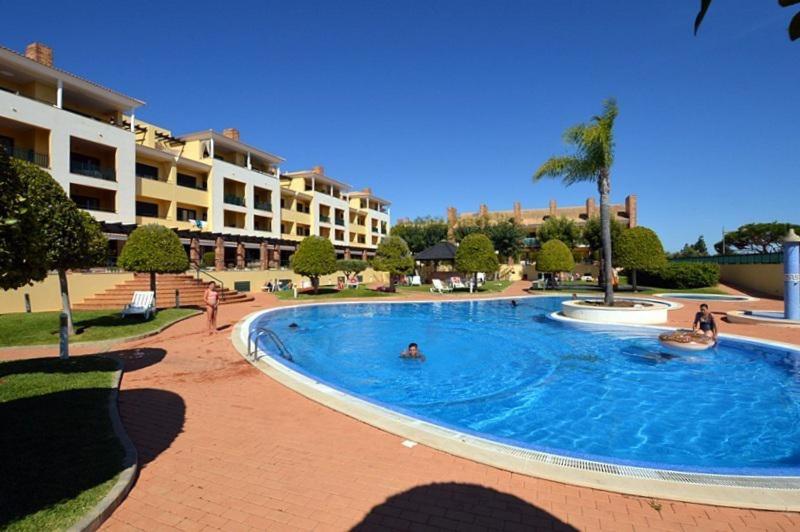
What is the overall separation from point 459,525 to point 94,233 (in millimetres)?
13953

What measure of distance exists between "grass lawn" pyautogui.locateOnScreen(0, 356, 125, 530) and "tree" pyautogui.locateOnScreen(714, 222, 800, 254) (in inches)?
3130

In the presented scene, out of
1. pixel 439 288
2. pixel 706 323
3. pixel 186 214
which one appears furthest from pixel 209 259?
pixel 706 323

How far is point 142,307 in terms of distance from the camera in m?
14.8

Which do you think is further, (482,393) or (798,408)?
(482,393)

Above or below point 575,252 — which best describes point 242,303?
below

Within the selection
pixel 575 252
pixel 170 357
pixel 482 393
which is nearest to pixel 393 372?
pixel 482 393

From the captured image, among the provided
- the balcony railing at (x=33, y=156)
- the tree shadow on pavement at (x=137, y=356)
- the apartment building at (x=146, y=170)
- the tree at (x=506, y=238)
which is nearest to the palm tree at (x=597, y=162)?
the tree shadow on pavement at (x=137, y=356)

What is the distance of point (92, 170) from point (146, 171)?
5332 mm

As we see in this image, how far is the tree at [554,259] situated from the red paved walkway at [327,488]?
2865cm

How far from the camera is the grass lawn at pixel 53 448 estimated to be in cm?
339

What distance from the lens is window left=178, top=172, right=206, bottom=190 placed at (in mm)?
31688

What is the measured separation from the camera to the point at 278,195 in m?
40.2

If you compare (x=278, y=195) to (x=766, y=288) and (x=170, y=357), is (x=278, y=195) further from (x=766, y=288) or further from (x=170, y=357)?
(x=766, y=288)

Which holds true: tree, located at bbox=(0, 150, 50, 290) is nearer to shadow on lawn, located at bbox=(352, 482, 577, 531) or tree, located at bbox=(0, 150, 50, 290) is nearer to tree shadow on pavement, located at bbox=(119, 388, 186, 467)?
tree shadow on pavement, located at bbox=(119, 388, 186, 467)
